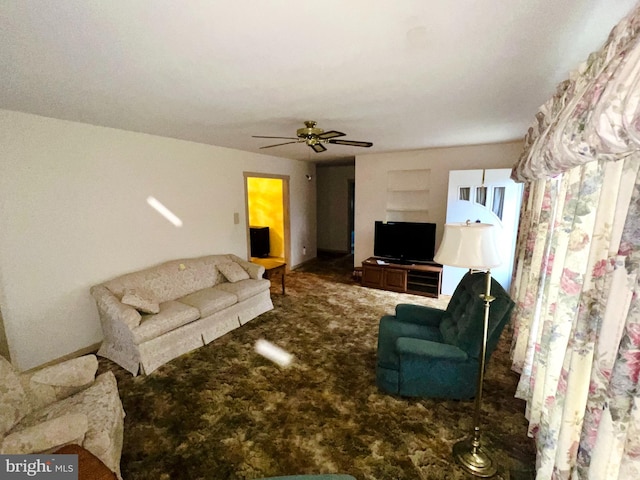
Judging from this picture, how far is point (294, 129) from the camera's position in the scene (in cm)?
328

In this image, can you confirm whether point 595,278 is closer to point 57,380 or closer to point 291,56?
point 291,56

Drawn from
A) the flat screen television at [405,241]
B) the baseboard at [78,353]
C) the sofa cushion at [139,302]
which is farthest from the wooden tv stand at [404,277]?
the baseboard at [78,353]

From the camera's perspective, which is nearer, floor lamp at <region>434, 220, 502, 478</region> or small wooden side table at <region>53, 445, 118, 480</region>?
small wooden side table at <region>53, 445, 118, 480</region>

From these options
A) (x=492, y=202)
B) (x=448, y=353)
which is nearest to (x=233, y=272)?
(x=448, y=353)

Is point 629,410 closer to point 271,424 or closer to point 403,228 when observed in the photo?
point 271,424

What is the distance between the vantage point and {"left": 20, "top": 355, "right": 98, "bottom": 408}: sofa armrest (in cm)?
181

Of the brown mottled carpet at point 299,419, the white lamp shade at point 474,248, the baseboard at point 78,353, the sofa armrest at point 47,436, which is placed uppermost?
the white lamp shade at point 474,248

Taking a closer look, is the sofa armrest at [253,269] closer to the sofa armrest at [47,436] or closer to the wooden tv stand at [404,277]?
the wooden tv stand at [404,277]

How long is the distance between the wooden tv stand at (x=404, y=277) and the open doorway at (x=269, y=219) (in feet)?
6.71

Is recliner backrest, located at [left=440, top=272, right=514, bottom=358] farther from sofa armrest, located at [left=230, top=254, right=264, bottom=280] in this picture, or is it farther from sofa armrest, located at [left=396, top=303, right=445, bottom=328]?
sofa armrest, located at [left=230, top=254, right=264, bottom=280]

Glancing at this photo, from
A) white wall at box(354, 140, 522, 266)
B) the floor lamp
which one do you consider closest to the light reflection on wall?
white wall at box(354, 140, 522, 266)

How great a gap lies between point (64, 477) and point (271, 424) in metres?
1.24

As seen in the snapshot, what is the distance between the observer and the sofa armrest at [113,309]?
2.74 metres

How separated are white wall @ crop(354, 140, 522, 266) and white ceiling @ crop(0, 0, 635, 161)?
1.96 metres
